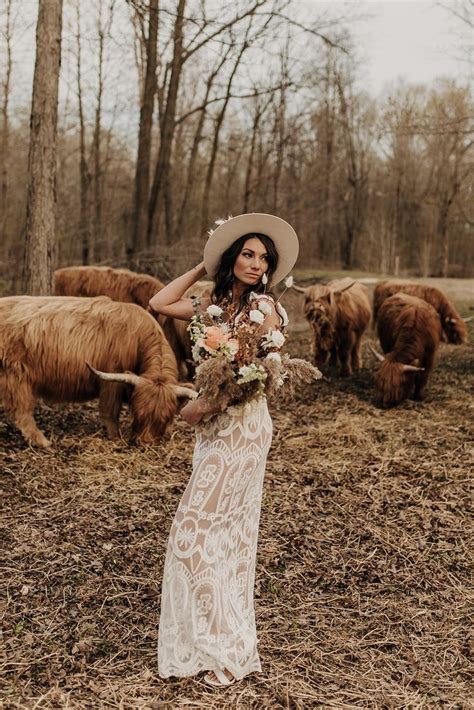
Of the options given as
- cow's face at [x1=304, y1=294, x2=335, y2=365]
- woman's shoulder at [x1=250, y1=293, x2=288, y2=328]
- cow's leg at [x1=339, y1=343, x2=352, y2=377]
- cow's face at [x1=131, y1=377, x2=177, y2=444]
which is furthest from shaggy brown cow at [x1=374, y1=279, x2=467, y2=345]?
woman's shoulder at [x1=250, y1=293, x2=288, y2=328]

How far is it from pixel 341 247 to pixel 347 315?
87.6 ft

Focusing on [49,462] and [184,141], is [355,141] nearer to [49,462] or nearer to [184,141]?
[184,141]

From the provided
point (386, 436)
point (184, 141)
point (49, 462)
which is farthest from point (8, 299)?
point (184, 141)

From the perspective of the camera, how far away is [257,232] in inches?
138

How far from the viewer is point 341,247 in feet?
123

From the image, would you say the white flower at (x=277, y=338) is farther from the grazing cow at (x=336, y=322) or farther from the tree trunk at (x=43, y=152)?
the grazing cow at (x=336, y=322)

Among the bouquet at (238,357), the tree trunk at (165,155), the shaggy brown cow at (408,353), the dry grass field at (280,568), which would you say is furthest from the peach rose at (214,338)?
the tree trunk at (165,155)

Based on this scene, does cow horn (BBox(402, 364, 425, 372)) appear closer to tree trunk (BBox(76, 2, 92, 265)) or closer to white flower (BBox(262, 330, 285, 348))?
white flower (BBox(262, 330, 285, 348))

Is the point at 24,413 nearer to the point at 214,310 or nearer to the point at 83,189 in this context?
the point at 214,310

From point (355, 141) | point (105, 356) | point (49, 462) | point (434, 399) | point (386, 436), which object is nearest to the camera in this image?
point (49, 462)

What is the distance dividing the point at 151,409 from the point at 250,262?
3860 mm

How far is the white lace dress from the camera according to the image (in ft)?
10.6

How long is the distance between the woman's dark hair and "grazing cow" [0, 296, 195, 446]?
363 cm

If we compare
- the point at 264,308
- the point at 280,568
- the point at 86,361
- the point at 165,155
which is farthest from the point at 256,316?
the point at 165,155
